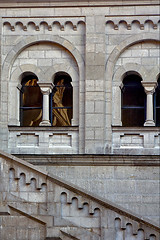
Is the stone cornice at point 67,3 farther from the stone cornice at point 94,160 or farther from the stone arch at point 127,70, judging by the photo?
the stone cornice at point 94,160

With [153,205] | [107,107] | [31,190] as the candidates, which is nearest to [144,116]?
[107,107]

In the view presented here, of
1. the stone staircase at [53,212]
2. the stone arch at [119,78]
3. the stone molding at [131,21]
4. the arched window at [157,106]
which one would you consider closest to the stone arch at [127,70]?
the stone arch at [119,78]

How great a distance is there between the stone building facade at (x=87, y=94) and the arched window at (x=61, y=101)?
29 millimetres

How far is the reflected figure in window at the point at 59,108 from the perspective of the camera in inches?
933

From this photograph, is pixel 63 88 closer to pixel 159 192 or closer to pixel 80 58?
pixel 80 58

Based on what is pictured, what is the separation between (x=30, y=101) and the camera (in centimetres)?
2397

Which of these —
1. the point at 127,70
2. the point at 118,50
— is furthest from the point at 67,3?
the point at 127,70

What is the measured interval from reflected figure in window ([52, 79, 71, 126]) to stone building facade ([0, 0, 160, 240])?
1.1 inches

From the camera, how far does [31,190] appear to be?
1883cm

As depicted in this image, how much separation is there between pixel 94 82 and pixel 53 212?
5.38m

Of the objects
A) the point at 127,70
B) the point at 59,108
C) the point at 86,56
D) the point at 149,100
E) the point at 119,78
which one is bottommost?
the point at 59,108

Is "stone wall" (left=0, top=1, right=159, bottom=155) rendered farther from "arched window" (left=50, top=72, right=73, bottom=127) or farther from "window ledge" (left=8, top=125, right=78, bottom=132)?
"arched window" (left=50, top=72, right=73, bottom=127)

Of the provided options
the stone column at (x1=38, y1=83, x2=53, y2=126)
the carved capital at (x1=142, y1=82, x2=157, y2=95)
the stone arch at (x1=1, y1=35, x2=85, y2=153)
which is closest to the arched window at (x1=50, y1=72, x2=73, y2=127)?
the stone column at (x1=38, y1=83, x2=53, y2=126)

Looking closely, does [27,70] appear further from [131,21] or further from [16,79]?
[131,21]
